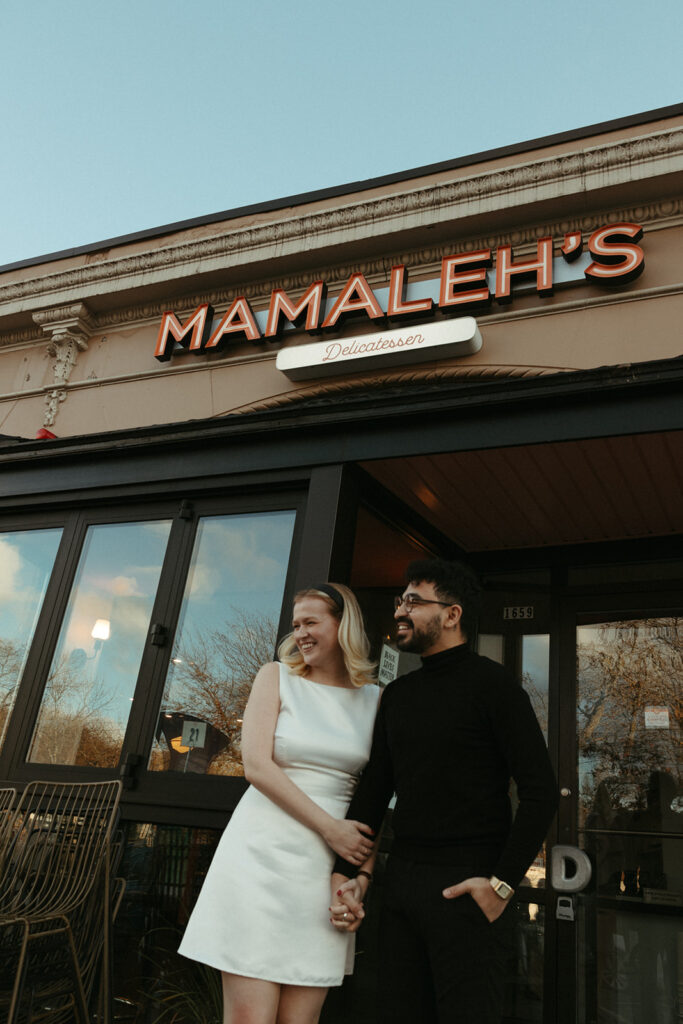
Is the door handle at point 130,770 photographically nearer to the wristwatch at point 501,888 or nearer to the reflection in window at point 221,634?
the reflection in window at point 221,634

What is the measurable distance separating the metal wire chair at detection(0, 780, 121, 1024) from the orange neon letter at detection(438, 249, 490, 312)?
14.7 ft

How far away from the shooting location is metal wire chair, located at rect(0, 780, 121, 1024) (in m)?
3.13

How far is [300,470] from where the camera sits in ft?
13.9

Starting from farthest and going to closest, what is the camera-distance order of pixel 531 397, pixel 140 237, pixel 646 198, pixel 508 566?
pixel 140 237
pixel 646 198
pixel 508 566
pixel 531 397

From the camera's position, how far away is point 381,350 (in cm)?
628

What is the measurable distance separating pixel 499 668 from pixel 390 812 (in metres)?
2.18

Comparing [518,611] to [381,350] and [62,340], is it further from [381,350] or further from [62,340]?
[62,340]

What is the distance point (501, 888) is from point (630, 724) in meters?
2.97

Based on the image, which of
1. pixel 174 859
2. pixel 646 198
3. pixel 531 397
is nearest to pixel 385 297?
pixel 646 198

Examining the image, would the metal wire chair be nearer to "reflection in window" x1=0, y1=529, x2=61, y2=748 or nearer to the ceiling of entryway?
"reflection in window" x1=0, y1=529, x2=61, y2=748

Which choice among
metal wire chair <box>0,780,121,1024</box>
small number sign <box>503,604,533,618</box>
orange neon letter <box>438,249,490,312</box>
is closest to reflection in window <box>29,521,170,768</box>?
metal wire chair <box>0,780,121,1024</box>

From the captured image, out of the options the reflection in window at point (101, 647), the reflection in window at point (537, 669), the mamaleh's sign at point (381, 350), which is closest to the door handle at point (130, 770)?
the reflection in window at point (101, 647)

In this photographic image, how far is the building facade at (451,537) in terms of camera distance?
389 cm

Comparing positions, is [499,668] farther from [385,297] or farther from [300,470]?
[385,297]
